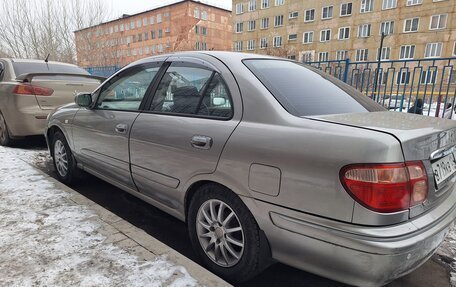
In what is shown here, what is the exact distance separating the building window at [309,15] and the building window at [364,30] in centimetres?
625

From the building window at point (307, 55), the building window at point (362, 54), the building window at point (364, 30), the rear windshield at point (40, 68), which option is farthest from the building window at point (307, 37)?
the rear windshield at point (40, 68)

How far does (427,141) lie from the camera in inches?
63.4

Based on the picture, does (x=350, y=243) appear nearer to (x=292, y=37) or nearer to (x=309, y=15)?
(x=309, y=15)

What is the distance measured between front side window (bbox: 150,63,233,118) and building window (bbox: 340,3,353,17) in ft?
128

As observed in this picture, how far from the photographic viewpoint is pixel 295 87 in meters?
2.14

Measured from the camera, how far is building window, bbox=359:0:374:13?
34.1m

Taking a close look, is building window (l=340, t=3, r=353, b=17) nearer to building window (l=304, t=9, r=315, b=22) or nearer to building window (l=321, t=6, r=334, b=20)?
building window (l=321, t=6, r=334, b=20)

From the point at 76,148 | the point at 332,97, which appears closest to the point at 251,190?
the point at 332,97

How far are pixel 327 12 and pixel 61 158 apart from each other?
131ft

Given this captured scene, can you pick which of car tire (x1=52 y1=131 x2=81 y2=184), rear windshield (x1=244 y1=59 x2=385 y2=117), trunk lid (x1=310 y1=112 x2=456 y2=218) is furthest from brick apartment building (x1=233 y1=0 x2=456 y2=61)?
trunk lid (x1=310 y1=112 x2=456 y2=218)

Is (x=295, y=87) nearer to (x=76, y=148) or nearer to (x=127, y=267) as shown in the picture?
(x=127, y=267)

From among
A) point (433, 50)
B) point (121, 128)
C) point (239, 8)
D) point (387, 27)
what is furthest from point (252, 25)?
point (121, 128)

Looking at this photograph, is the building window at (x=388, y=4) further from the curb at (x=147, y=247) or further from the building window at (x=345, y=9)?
the curb at (x=147, y=247)

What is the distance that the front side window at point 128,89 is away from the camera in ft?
9.34
